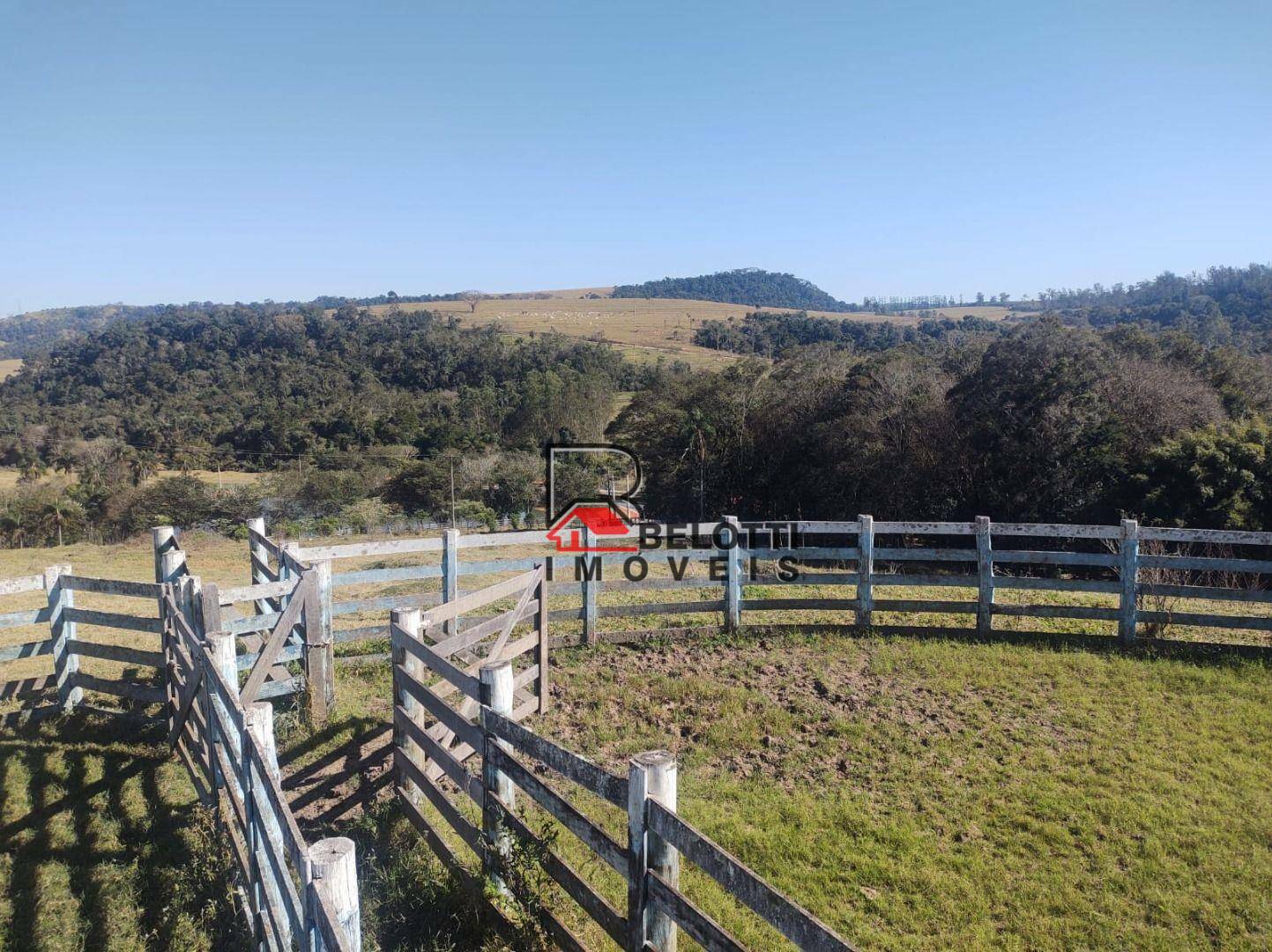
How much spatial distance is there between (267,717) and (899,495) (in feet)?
82.1

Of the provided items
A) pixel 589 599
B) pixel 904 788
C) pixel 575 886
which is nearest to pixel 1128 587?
pixel 904 788

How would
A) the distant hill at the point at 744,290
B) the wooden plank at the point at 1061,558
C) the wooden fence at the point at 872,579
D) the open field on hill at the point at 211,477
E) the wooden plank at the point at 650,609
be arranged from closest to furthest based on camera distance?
the wooden fence at the point at 872,579, the wooden plank at the point at 1061,558, the wooden plank at the point at 650,609, the open field on hill at the point at 211,477, the distant hill at the point at 744,290

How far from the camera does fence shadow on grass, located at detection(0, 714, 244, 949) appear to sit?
4.04 metres

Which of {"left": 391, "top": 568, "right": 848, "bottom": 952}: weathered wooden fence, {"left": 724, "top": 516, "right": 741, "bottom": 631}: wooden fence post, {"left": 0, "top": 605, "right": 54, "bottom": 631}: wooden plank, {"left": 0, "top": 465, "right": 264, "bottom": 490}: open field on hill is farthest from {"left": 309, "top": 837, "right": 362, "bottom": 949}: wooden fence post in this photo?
{"left": 0, "top": 465, "right": 264, "bottom": 490}: open field on hill

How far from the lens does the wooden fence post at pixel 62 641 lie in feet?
22.8

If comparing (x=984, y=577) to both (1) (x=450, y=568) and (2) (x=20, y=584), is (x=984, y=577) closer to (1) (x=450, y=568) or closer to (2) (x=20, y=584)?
(1) (x=450, y=568)

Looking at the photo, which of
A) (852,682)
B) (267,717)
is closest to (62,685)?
(267,717)

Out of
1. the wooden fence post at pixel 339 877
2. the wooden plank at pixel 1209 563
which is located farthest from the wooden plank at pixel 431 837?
the wooden plank at pixel 1209 563

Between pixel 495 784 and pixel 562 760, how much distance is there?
75cm

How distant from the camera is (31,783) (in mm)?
5660

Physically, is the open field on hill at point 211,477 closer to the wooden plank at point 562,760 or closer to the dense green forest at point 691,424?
the dense green forest at point 691,424

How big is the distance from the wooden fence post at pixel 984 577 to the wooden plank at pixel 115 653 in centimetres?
838

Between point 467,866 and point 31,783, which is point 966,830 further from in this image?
point 31,783

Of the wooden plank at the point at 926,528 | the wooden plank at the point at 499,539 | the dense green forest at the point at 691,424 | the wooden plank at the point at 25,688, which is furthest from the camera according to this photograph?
the dense green forest at the point at 691,424
